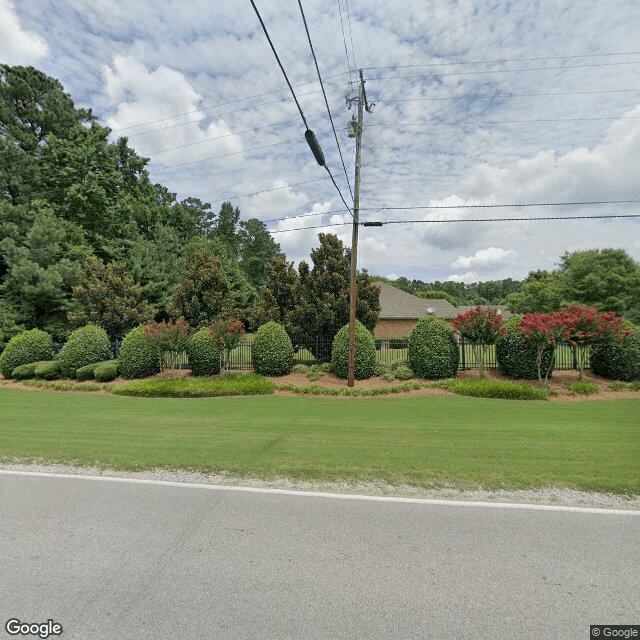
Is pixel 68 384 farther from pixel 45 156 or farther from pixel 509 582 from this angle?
pixel 45 156

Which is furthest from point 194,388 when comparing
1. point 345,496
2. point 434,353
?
point 345,496

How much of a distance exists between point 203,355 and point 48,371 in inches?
266

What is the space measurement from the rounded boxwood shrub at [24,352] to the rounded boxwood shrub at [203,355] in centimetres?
777

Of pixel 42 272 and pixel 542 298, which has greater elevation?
pixel 542 298

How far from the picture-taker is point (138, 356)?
15.1m

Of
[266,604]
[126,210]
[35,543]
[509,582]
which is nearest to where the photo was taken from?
[266,604]

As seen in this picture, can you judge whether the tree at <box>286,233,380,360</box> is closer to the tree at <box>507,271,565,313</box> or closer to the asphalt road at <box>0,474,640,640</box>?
the asphalt road at <box>0,474,640,640</box>

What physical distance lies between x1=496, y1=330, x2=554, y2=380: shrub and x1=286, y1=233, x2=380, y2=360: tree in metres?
8.17

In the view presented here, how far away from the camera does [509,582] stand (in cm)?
276

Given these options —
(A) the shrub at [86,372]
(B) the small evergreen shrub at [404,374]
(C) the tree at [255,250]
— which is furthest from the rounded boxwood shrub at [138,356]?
(C) the tree at [255,250]

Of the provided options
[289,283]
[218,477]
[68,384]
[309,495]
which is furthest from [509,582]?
[289,283]

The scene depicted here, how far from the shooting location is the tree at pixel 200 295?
70.6 ft

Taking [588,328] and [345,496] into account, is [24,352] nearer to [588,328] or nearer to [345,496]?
[345,496]

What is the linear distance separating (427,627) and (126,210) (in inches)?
1362
